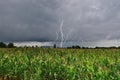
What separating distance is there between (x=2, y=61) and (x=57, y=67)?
18.0 ft

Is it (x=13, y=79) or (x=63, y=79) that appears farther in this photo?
(x=13, y=79)

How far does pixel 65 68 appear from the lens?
1705 cm

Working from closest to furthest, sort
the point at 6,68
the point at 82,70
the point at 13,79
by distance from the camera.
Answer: the point at 82,70
the point at 13,79
the point at 6,68

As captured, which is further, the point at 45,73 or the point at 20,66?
the point at 20,66

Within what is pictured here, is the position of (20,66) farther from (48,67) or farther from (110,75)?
(110,75)

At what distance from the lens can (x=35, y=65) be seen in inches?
786

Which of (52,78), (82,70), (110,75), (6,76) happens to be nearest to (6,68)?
(6,76)

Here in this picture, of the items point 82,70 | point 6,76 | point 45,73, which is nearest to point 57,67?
point 45,73

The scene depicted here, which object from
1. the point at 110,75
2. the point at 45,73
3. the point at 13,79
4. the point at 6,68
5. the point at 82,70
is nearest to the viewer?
the point at 110,75

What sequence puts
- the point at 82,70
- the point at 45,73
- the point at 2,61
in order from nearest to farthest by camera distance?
1. the point at 82,70
2. the point at 45,73
3. the point at 2,61

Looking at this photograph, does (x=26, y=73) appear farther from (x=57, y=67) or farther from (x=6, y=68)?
(x=6, y=68)

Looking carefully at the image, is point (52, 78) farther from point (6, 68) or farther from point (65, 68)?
point (6, 68)

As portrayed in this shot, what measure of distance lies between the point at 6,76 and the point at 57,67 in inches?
133

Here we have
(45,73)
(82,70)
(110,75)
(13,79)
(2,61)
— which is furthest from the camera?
(2,61)
